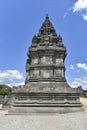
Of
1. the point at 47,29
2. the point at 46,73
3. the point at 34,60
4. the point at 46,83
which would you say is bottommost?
the point at 46,83

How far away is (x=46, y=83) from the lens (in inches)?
741

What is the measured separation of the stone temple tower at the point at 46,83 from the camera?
17469mm

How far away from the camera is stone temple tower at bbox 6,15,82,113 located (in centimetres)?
1747

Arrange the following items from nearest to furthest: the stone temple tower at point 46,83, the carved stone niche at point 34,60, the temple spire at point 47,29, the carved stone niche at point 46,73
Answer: the stone temple tower at point 46,83, the carved stone niche at point 46,73, the carved stone niche at point 34,60, the temple spire at point 47,29

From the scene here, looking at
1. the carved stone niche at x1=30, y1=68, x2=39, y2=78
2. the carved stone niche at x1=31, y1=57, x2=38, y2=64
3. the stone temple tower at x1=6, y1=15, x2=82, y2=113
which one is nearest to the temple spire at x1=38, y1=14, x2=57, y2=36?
the stone temple tower at x1=6, y1=15, x2=82, y2=113

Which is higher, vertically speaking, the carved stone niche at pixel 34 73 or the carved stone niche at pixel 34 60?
the carved stone niche at pixel 34 60

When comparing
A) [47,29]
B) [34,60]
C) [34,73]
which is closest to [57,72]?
[34,73]

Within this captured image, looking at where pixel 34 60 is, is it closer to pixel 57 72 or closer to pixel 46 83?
pixel 57 72

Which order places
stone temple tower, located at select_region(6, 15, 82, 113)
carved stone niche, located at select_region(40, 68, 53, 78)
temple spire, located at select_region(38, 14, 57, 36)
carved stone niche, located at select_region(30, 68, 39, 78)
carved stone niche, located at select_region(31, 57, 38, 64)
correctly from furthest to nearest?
temple spire, located at select_region(38, 14, 57, 36)
carved stone niche, located at select_region(31, 57, 38, 64)
carved stone niche, located at select_region(30, 68, 39, 78)
carved stone niche, located at select_region(40, 68, 53, 78)
stone temple tower, located at select_region(6, 15, 82, 113)

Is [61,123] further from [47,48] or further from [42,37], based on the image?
[42,37]

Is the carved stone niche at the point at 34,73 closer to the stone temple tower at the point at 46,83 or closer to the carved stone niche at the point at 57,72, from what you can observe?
the stone temple tower at the point at 46,83

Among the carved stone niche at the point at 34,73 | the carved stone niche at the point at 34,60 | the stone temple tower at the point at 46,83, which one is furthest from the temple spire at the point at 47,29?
the carved stone niche at the point at 34,73

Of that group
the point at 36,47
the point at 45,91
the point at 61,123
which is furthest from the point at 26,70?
the point at 61,123

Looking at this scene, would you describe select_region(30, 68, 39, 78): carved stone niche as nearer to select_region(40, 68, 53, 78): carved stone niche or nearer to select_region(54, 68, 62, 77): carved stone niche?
select_region(40, 68, 53, 78): carved stone niche
